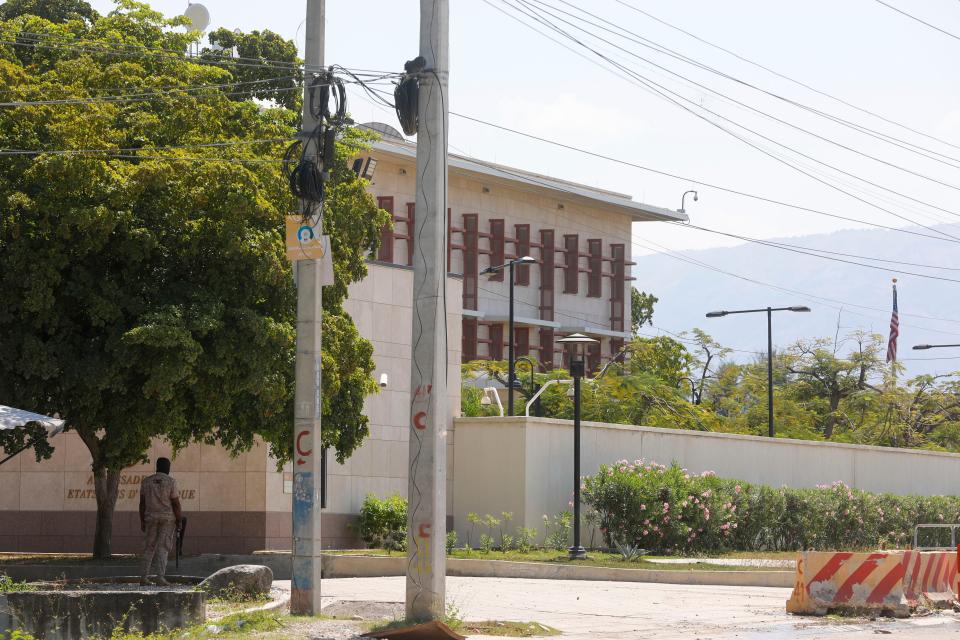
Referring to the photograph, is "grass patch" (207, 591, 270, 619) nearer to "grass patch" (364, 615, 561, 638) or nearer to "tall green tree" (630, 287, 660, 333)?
"grass patch" (364, 615, 561, 638)

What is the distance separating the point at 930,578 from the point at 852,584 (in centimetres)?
168

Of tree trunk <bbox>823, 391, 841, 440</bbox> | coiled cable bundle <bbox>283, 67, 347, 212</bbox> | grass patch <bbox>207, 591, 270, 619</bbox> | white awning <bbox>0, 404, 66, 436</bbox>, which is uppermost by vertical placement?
coiled cable bundle <bbox>283, 67, 347, 212</bbox>

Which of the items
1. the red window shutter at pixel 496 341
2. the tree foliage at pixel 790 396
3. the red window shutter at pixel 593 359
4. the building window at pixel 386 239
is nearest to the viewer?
the tree foliage at pixel 790 396

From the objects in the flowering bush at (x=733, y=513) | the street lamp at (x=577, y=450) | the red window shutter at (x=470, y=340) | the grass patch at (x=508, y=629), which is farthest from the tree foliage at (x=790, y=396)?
the grass patch at (x=508, y=629)

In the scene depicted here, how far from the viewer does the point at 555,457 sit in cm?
3183

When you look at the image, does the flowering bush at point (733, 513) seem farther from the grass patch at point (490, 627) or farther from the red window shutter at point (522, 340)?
the red window shutter at point (522, 340)

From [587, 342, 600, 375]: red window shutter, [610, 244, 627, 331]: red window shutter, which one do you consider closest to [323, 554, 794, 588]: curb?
[587, 342, 600, 375]: red window shutter

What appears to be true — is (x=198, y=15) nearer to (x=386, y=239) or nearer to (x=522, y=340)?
(x=386, y=239)

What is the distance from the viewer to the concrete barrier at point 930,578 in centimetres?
1865

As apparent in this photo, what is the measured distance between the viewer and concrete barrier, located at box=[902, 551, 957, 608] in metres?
18.6

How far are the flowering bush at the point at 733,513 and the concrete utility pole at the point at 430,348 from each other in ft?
50.1

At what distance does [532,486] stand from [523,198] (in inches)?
1183

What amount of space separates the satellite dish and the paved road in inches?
621

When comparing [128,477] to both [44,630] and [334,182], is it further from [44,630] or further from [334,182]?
[44,630]
